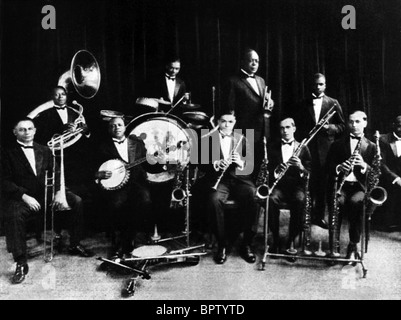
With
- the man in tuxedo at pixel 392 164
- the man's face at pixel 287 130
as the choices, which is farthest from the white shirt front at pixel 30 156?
the man in tuxedo at pixel 392 164

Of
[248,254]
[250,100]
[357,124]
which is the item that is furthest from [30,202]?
[357,124]

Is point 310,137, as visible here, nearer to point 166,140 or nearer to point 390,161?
point 390,161

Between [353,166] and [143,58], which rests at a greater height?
[143,58]

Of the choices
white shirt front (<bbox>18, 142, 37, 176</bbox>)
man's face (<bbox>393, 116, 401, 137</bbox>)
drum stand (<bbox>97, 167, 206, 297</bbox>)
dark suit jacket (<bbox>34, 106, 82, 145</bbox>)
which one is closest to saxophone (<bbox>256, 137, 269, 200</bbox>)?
drum stand (<bbox>97, 167, 206, 297</bbox>)

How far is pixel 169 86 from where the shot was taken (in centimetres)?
475

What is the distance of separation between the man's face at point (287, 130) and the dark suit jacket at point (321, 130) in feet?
0.30

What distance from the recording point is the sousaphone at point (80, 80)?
475 centimetres

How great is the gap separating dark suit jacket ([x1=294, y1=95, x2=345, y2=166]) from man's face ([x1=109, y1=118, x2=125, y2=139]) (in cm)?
197

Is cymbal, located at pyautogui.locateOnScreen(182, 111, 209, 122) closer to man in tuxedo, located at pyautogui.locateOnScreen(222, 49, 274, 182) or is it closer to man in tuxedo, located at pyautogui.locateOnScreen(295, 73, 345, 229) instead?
man in tuxedo, located at pyautogui.locateOnScreen(222, 49, 274, 182)

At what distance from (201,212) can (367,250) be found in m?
1.89

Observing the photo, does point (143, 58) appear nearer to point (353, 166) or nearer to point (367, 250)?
point (353, 166)

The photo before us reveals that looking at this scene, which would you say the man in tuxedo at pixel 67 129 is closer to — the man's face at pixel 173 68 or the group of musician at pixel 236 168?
the group of musician at pixel 236 168
